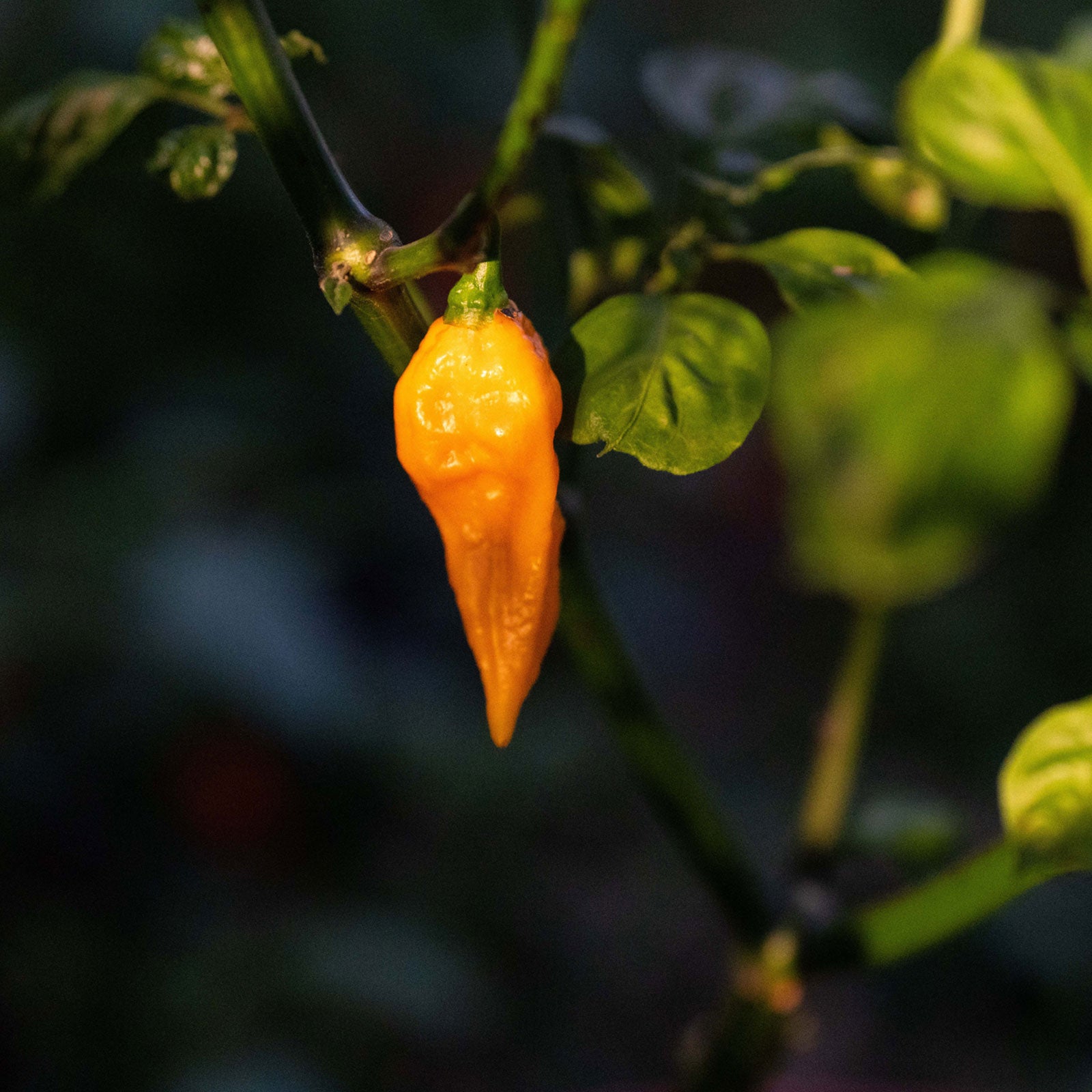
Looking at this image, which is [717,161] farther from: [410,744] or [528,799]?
[528,799]

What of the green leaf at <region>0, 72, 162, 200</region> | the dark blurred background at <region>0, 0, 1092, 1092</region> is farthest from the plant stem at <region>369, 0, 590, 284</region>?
the dark blurred background at <region>0, 0, 1092, 1092</region>

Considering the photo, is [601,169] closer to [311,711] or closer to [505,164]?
[505,164]

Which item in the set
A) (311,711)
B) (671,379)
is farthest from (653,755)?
(311,711)

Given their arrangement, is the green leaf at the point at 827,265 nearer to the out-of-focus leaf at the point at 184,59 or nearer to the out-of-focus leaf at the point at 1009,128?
the out-of-focus leaf at the point at 1009,128

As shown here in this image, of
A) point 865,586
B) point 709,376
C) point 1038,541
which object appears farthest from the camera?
point 1038,541

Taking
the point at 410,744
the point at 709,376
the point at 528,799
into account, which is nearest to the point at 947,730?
the point at 528,799

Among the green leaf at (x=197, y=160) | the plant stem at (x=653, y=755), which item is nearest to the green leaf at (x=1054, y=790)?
the plant stem at (x=653, y=755)
